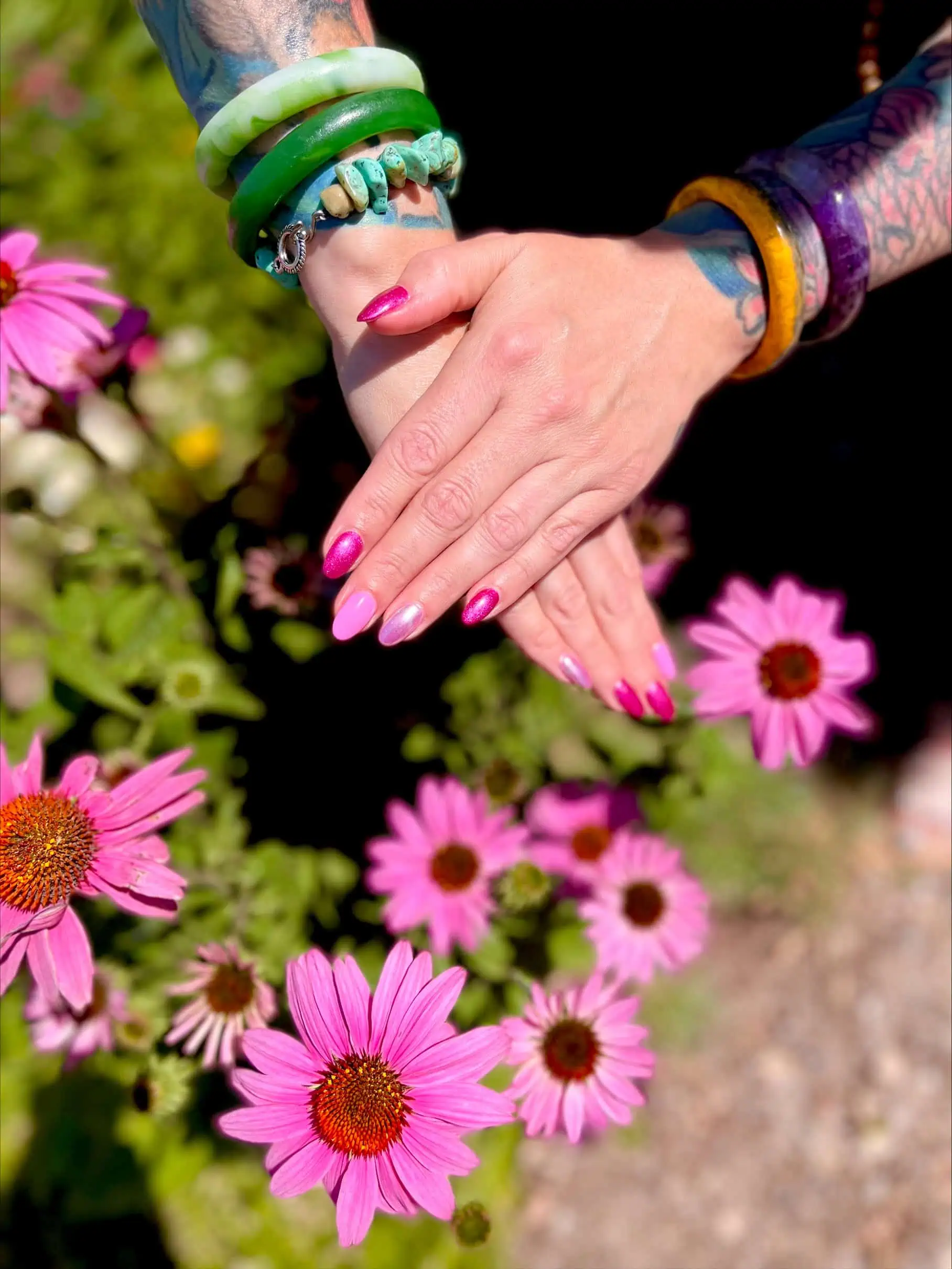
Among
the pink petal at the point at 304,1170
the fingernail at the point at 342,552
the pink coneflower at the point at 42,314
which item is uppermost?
the pink coneflower at the point at 42,314

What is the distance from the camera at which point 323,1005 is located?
3.05 ft

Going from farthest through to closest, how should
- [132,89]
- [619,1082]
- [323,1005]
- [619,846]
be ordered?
[132,89]
[619,846]
[619,1082]
[323,1005]

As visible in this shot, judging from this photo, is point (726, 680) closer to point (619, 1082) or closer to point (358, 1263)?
point (619, 1082)

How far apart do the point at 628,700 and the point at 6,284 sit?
3.10 ft

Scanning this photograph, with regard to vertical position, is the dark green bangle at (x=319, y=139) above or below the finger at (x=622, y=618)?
above

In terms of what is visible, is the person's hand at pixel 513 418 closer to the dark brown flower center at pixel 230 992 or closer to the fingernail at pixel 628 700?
the fingernail at pixel 628 700

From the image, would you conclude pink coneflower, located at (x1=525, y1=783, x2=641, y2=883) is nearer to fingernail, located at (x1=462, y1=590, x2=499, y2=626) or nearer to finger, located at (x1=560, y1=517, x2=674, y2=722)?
finger, located at (x1=560, y1=517, x2=674, y2=722)

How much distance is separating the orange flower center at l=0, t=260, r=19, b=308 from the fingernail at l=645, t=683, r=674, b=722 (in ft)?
3.14

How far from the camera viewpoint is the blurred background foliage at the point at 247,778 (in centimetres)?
144

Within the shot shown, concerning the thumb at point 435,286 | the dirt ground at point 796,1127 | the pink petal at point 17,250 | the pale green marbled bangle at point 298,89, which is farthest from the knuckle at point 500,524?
the dirt ground at point 796,1127

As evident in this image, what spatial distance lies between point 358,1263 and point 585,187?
2291 mm

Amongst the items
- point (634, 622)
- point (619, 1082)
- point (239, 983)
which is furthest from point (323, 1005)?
point (634, 622)

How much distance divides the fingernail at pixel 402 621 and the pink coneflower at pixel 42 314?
51cm

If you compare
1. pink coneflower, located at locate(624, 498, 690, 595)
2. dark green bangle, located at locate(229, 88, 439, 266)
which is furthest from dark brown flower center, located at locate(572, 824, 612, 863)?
dark green bangle, located at locate(229, 88, 439, 266)
